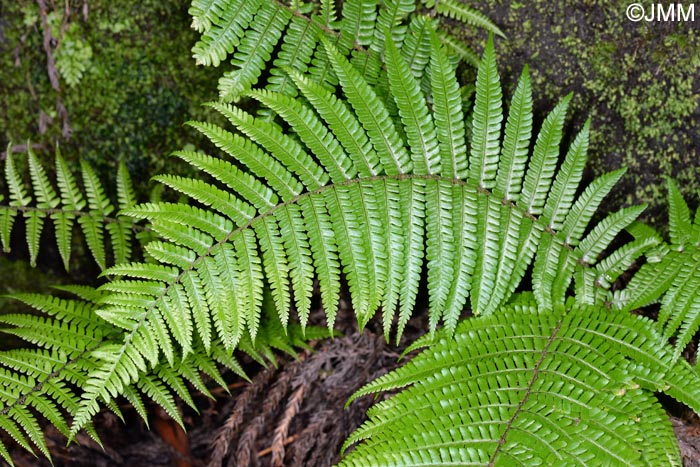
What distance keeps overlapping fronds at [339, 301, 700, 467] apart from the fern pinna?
0.15m

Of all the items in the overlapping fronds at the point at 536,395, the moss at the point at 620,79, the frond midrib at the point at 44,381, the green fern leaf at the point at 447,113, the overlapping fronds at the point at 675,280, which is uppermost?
the moss at the point at 620,79

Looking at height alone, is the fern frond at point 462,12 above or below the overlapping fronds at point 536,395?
above

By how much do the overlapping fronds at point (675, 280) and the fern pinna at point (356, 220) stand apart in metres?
0.13

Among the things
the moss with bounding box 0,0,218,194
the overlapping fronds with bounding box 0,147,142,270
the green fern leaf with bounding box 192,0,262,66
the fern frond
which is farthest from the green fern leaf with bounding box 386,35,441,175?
the overlapping fronds with bounding box 0,147,142,270

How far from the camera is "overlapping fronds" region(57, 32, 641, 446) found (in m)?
2.42

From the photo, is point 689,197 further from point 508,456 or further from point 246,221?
point 246,221

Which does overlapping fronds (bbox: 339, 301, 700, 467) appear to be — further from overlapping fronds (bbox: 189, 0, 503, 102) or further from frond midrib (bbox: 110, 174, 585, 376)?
overlapping fronds (bbox: 189, 0, 503, 102)

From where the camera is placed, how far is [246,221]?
2.49 m

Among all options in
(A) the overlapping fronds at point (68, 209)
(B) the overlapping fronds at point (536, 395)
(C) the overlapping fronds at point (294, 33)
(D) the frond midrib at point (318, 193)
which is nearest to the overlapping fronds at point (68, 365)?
(D) the frond midrib at point (318, 193)

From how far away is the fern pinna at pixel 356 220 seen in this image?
242 centimetres

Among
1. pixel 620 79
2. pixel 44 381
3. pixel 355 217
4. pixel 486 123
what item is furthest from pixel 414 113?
pixel 44 381

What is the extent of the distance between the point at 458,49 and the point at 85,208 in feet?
7.66

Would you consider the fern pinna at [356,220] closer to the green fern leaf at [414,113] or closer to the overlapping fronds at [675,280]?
the green fern leaf at [414,113]

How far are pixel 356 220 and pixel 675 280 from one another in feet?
4.45
